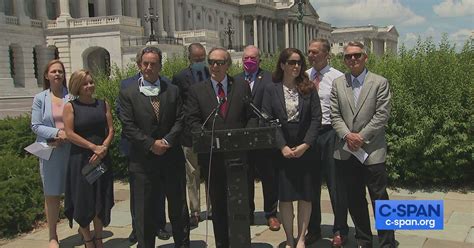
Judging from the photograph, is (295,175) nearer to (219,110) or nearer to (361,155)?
(361,155)

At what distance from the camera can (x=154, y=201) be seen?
6379mm

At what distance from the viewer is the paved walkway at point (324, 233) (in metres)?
6.83

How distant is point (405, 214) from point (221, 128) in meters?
2.34

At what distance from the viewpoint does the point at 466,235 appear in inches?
274

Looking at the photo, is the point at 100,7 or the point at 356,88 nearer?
the point at 356,88

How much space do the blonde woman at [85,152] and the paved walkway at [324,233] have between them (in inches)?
40.1

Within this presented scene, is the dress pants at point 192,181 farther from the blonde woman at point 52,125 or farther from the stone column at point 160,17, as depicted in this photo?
the stone column at point 160,17

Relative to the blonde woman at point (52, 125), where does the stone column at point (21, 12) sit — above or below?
above

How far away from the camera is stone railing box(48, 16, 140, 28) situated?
156 ft

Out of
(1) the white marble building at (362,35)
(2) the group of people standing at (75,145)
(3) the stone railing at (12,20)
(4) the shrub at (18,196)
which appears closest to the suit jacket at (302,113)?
(2) the group of people standing at (75,145)

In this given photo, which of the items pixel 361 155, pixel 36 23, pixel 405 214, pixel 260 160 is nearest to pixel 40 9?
pixel 36 23

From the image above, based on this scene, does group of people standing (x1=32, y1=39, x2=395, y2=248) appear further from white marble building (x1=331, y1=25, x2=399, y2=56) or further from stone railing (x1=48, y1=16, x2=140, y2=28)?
white marble building (x1=331, y1=25, x2=399, y2=56)

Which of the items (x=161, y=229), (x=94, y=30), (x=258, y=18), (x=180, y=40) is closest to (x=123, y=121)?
(x=161, y=229)

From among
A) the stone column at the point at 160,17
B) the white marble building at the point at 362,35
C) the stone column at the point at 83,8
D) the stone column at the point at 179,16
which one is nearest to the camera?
the stone column at the point at 83,8
